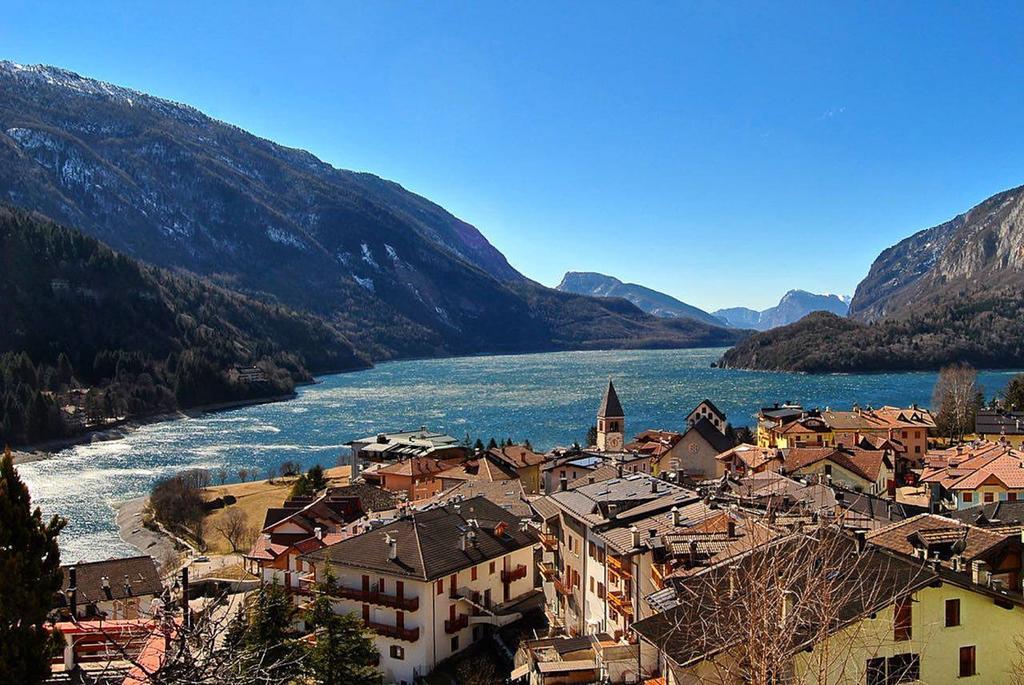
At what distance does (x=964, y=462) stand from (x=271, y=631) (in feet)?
135

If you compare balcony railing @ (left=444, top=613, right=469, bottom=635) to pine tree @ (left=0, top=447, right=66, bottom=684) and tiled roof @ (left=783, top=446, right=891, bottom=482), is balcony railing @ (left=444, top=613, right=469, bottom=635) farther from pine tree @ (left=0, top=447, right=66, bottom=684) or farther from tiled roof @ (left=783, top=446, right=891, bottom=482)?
tiled roof @ (left=783, top=446, right=891, bottom=482)

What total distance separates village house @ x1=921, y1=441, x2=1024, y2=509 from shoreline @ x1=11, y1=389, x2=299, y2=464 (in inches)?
2738

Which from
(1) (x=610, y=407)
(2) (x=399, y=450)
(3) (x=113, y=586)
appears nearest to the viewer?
(3) (x=113, y=586)

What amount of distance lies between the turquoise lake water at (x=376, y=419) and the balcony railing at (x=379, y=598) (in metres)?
27.9

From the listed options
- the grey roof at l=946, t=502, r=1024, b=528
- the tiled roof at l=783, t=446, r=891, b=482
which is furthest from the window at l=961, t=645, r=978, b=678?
the tiled roof at l=783, t=446, r=891, b=482

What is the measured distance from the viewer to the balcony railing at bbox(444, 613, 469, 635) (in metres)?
25.8

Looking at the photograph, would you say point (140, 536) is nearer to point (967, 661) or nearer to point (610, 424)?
point (610, 424)

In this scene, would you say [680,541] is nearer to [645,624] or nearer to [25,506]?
[645,624]

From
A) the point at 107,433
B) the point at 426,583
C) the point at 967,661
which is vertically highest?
the point at 967,661

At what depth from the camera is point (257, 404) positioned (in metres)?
150

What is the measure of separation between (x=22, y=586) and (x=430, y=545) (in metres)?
13.7

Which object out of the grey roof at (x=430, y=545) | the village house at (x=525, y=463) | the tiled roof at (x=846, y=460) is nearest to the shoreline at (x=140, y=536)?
the grey roof at (x=430, y=545)

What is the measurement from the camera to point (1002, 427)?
211 ft

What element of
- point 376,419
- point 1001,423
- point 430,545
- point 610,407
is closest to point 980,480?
point 430,545
